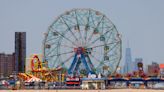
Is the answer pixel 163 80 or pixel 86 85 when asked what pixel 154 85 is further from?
pixel 86 85

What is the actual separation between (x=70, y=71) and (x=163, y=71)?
3310 cm

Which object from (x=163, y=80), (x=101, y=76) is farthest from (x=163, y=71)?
(x=101, y=76)

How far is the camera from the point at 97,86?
5074 inches

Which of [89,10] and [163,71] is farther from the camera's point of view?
[163,71]

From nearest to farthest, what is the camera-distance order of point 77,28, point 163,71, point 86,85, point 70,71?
point 86,85, point 77,28, point 70,71, point 163,71

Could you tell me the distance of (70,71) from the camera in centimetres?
14662

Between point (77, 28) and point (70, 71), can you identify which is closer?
point (77, 28)

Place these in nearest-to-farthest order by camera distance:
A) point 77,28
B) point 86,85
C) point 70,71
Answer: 1. point 86,85
2. point 77,28
3. point 70,71

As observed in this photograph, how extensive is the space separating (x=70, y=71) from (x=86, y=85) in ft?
63.3

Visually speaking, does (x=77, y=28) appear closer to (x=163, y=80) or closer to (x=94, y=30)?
(x=94, y=30)

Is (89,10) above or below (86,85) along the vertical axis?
above

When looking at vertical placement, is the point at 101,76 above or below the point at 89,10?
below

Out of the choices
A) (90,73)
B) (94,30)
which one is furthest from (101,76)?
(94,30)


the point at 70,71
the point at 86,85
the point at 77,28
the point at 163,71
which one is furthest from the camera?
the point at 163,71
